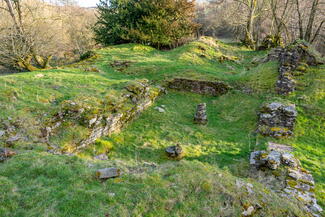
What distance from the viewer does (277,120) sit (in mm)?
8852

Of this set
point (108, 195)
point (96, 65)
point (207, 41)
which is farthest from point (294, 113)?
point (207, 41)

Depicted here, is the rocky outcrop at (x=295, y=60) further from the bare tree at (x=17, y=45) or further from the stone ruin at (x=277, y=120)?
the bare tree at (x=17, y=45)

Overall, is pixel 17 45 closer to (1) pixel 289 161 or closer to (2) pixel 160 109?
(2) pixel 160 109

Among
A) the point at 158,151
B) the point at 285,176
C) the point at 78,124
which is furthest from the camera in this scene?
the point at 158,151

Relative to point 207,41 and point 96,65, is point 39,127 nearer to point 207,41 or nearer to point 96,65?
point 96,65

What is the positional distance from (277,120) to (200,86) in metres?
5.44

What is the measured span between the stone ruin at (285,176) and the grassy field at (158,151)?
0.41 meters

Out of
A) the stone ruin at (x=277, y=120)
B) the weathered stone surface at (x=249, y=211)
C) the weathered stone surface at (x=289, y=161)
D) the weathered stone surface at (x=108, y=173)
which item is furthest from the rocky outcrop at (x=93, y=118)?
the weathered stone surface at (x=289, y=161)

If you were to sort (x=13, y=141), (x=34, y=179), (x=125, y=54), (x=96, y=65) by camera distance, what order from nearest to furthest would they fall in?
(x=34, y=179) < (x=13, y=141) < (x=96, y=65) < (x=125, y=54)

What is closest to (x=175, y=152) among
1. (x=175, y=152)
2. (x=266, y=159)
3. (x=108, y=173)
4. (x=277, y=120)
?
(x=175, y=152)

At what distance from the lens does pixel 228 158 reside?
23.3 ft

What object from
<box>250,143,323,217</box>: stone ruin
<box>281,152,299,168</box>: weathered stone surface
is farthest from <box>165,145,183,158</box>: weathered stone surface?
<box>281,152,299,168</box>: weathered stone surface

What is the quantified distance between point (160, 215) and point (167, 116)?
→ 6.89m

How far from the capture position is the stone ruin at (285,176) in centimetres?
482
